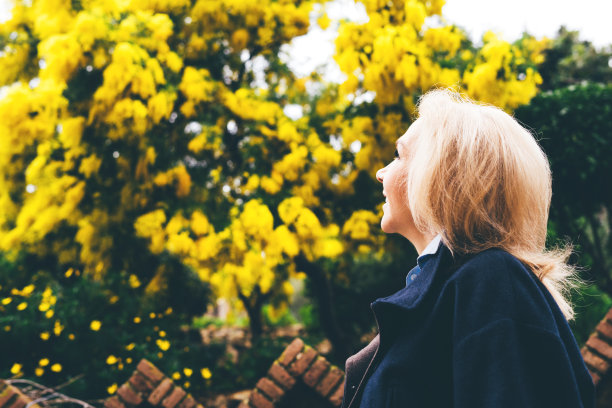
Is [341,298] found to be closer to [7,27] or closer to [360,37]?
[360,37]

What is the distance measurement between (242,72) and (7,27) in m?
3.16

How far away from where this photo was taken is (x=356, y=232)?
473 cm

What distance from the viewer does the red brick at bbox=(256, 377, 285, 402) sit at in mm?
2496

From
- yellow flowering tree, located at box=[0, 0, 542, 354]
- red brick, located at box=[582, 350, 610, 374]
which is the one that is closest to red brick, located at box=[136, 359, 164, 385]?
yellow flowering tree, located at box=[0, 0, 542, 354]

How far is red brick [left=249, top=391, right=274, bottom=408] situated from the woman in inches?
58.6

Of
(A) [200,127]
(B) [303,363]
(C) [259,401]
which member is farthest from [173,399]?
(A) [200,127]

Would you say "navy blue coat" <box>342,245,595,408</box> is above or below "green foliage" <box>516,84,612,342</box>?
above

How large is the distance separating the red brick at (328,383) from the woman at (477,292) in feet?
4.71

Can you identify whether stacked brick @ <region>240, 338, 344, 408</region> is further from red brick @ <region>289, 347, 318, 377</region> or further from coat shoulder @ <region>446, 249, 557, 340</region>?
coat shoulder @ <region>446, 249, 557, 340</region>

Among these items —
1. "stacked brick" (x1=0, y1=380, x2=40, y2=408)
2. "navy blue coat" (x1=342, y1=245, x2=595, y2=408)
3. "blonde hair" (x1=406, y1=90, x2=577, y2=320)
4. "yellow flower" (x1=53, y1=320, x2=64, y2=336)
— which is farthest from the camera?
"yellow flower" (x1=53, y1=320, x2=64, y2=336)

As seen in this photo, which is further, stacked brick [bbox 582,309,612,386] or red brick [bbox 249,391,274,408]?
stacked brick [bbox 582,309,612,386]

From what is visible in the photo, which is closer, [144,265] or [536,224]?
[536,224]

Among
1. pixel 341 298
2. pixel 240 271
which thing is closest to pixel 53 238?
pixel 240 271

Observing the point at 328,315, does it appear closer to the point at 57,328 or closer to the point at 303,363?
the point at 57,328
